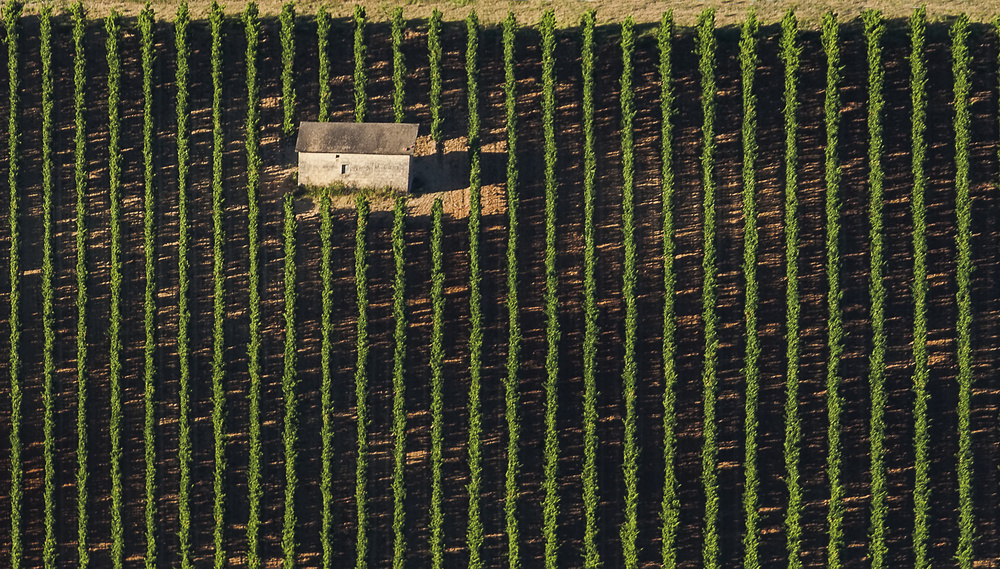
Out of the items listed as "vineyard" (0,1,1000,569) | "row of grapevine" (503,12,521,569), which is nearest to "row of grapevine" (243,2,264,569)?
"vineyard" (0,1,1000,569)

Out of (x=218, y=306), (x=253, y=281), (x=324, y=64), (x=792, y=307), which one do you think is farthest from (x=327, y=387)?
(x=792, y=307)

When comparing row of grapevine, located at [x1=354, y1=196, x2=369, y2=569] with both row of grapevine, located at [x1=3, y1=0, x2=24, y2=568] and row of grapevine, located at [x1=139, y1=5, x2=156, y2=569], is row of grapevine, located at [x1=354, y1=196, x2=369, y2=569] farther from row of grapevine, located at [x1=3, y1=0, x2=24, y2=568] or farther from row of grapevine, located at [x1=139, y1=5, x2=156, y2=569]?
row of grapevine, located at [x1=3, y1=0, x2=24, y2=568]

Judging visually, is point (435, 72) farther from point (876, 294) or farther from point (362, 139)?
point (876, 294)

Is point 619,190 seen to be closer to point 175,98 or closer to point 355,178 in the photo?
point 355,178

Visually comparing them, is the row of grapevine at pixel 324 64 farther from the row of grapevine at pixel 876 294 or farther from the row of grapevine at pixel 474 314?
the row of grapevine at pixel 876 294

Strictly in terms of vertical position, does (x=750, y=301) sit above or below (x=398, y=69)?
below

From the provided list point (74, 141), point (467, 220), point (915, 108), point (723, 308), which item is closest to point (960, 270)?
point (915, 108)
